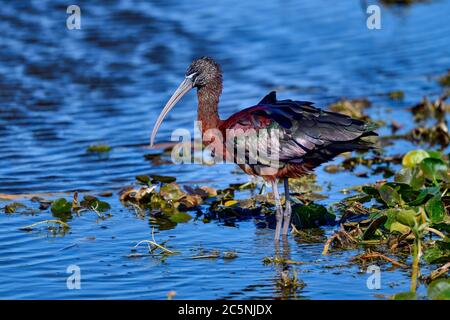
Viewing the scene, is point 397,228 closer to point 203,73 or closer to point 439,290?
point 439,290

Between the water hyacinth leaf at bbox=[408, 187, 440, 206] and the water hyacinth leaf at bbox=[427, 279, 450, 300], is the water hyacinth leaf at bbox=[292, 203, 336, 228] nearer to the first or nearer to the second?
the water hyacinth leaf at bbox=[408, 187, 440, 206]

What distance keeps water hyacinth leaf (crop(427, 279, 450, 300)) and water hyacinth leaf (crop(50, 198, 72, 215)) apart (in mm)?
3964

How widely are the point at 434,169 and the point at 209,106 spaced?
2117 mm

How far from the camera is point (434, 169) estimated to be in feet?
28.5

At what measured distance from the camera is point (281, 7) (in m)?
20.1

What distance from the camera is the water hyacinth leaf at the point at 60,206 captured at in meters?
9.12

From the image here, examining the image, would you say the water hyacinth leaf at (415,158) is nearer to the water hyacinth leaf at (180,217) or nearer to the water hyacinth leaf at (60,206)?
the water hyacinth leaf at (180,217)

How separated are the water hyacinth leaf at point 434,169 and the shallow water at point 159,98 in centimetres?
126

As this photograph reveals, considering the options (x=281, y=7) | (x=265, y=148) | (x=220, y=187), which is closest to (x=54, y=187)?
(x=220, y=187)

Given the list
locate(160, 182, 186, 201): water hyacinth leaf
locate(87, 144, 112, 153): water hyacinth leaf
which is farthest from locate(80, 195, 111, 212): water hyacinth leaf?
locate(87, 144, 112, 153): water hyacinth leaf

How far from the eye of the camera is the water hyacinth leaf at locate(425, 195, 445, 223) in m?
7.54

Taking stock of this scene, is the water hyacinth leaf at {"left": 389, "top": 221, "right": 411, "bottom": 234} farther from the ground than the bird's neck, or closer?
closer

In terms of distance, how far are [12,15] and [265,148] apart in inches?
459

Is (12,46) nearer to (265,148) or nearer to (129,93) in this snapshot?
(129,93)
